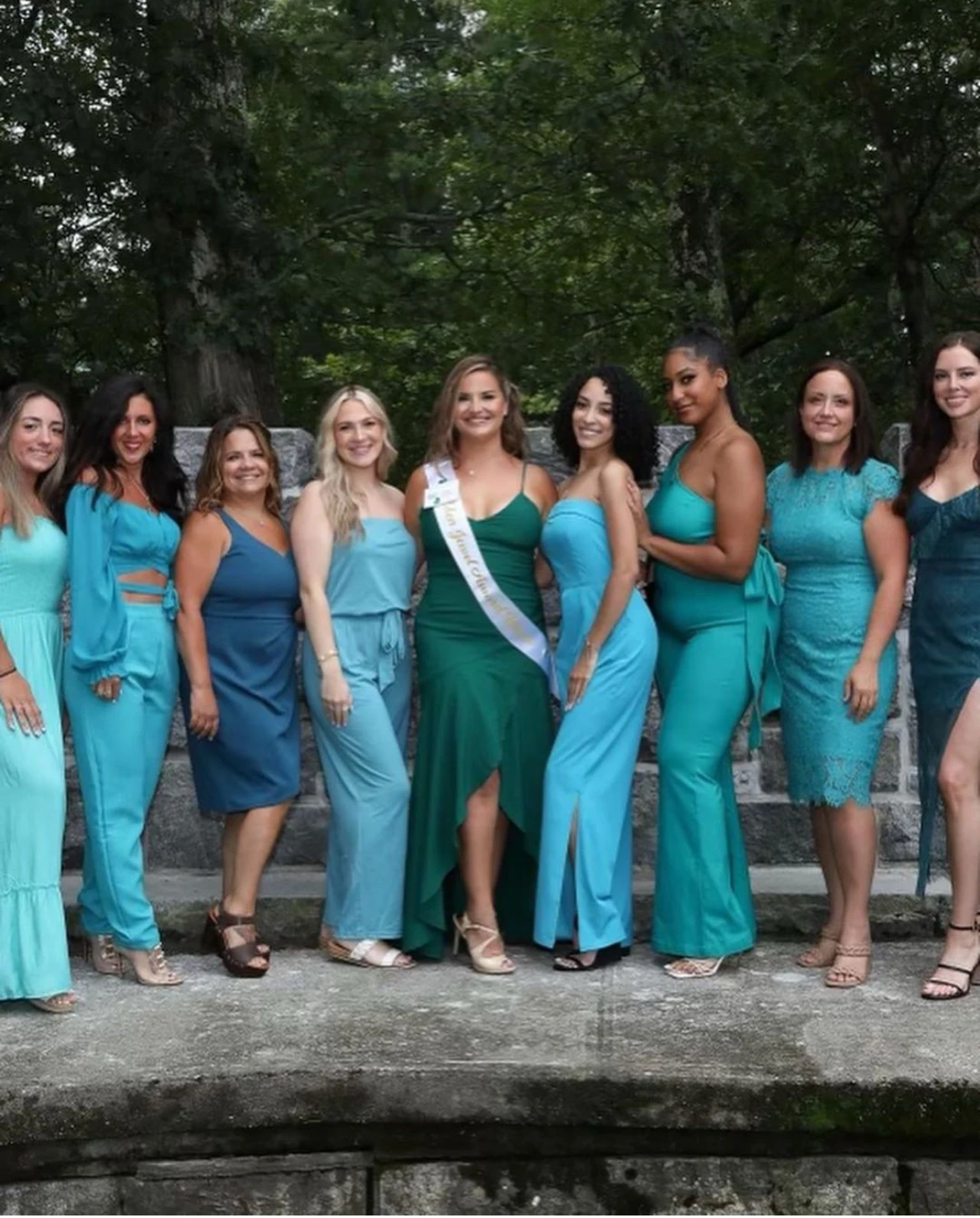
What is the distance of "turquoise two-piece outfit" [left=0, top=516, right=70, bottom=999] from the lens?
5.10 meters

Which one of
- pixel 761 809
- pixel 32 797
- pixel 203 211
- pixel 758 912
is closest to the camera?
pixel 32 797

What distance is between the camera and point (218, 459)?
18.4 ft

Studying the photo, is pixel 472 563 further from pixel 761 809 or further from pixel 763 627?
pixel 761 809

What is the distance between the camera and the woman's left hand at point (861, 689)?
536cm

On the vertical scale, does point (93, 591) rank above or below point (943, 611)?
above

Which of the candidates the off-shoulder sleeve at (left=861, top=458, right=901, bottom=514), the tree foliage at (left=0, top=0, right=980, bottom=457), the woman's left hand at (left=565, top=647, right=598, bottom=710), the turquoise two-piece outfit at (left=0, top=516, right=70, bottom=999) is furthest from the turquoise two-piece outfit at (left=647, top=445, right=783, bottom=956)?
the tree foliage at (left=0, top=0, right=980, bottom=457)

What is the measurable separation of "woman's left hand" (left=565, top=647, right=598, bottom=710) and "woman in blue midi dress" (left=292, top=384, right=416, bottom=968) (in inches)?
20.8

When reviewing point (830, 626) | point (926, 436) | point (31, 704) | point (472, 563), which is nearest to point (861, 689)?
point (830, 626)

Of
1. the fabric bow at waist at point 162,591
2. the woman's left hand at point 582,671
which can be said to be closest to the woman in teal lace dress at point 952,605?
the woman's left hand at point 582,671

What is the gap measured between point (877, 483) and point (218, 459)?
1.90 m

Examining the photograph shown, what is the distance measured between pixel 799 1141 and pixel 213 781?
81.0 inches

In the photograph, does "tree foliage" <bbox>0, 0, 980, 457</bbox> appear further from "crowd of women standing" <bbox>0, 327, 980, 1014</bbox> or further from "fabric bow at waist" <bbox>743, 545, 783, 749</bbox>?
"fabric bow at waist" <bbox>743, 545, 783, 749</bbox>

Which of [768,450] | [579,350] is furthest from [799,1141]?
[768,450]

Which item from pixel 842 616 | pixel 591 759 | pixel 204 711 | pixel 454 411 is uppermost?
pixel 454 411
